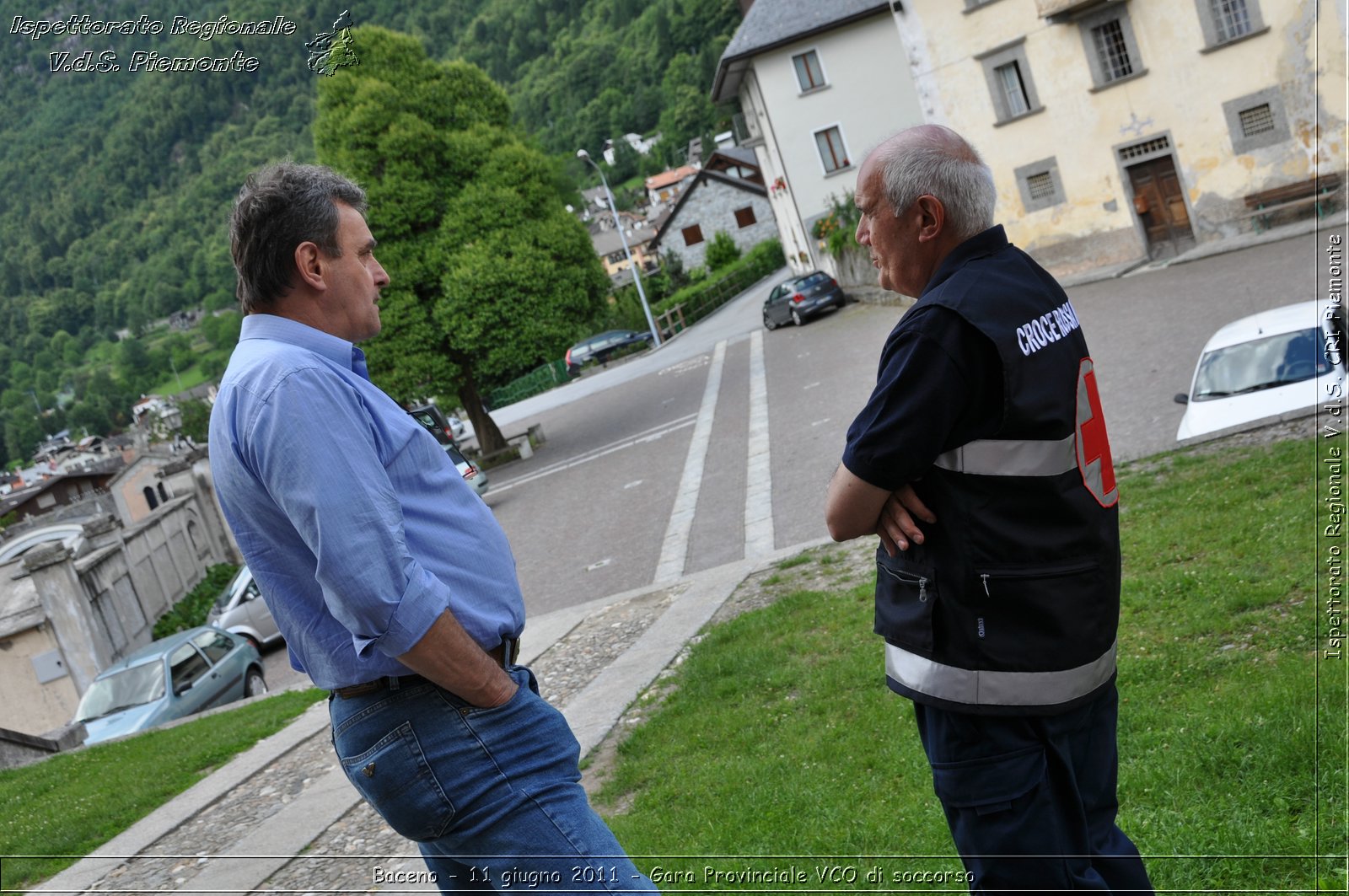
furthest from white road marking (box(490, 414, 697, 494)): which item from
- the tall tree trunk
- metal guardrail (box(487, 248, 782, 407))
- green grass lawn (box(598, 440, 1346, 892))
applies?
metal guardrail (box(487, 248, 782, 407))

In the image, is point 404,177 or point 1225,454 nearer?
point 1225,454

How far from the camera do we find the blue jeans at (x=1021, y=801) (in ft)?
7.97

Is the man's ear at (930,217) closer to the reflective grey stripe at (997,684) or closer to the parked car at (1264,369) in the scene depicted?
the reflective grey stripe at (997,684)

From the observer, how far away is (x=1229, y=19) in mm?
23984

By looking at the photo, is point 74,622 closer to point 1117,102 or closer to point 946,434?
point 946,434

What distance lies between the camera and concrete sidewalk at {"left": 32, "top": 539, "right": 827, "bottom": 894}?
541 centimetres

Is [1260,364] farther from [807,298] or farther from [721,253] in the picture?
[721,253]

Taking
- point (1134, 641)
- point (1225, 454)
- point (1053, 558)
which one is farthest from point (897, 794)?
point (1225, 454)

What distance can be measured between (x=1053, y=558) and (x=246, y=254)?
1.92 m

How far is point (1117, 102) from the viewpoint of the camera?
25844 millimetres

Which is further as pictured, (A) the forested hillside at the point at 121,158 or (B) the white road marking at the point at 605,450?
(B) the white road marking at the point at 605,450

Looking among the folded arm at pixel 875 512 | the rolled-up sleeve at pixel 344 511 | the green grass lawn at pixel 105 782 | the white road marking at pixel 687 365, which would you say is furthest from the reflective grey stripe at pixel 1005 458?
the white road marking at pixel 687 365

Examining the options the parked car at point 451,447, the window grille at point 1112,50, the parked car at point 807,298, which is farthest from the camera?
the parked car at point 807,298

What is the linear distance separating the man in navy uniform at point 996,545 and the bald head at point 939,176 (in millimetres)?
12
